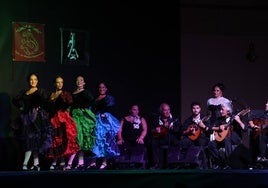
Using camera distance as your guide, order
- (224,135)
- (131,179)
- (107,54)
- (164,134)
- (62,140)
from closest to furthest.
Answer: (131,179)
(62,140)
(224,135)
(164,134)
(107,54)

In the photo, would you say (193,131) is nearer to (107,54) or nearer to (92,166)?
(92,166)

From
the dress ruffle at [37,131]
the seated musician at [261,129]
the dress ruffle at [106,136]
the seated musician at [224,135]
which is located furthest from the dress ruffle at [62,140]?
the seated musician at [261,129]

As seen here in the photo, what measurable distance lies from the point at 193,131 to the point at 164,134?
1.53ft

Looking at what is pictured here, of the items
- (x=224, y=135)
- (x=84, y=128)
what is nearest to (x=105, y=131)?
(x=84, y=128)

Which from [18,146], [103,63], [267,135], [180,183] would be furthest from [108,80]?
[180,183]

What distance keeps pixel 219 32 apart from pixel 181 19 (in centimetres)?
85

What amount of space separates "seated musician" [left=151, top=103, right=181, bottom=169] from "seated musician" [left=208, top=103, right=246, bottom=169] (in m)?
0.56

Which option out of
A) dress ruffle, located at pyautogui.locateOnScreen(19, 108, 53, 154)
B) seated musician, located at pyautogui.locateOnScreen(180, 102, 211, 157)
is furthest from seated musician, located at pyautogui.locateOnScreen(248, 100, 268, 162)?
dress ruffle, located at pyautogui.locateOnScreen(19, 108, 53, 154)

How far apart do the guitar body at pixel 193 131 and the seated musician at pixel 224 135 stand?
227 millimetres

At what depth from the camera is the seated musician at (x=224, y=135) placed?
29.2 feet

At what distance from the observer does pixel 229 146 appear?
8.88 m

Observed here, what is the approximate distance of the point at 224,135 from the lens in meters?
8.93

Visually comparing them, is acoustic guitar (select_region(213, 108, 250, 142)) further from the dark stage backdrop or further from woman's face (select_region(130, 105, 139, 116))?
the dark stage backdrop

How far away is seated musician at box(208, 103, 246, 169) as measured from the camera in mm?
8898
